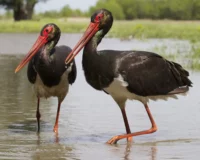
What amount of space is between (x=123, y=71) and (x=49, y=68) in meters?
1.30

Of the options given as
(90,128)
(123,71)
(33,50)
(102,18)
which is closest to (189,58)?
(90,128)

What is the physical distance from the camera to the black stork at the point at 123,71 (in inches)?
282

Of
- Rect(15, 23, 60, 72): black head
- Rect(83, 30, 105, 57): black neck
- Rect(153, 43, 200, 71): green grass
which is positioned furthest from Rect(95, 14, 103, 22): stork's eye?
Rect(153, 43, 200, 71): green grass

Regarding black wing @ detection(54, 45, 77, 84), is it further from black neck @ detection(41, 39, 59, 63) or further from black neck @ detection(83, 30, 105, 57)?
black neck @ detection(83, 30, 105, 57)

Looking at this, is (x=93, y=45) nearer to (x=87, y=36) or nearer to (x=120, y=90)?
(x=87, y=36)

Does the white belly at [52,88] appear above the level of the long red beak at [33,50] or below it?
below

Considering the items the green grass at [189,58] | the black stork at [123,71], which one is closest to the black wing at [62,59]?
the black stork at [123,71]

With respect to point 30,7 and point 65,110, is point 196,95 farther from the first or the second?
point 30,7

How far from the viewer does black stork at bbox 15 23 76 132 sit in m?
8.26

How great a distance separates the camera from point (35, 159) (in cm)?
659

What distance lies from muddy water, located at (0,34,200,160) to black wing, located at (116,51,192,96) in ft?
1.95

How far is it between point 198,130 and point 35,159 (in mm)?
2454

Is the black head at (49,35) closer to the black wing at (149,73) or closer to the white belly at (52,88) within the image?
the white belly at (52,88)

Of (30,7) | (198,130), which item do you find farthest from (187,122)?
(30,7)
